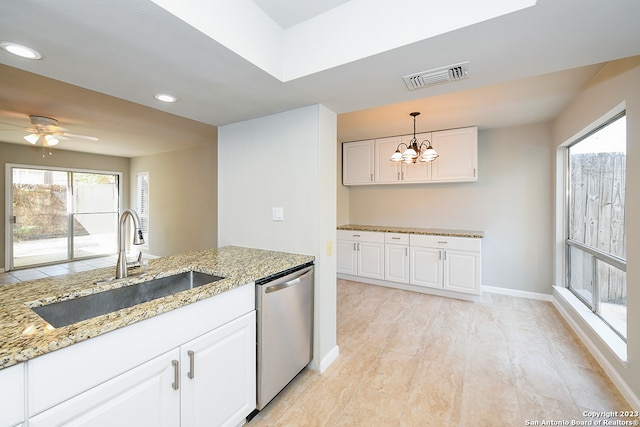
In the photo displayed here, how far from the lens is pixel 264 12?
5.39ft

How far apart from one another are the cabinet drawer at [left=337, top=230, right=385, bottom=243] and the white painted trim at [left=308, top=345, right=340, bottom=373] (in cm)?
223

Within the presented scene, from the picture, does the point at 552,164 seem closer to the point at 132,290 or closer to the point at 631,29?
the point at 631,29

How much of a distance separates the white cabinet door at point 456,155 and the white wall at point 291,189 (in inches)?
92.2

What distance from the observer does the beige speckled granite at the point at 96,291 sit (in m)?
0.88

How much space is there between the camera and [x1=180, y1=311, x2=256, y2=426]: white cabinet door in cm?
130

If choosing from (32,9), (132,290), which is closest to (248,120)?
(32,9)

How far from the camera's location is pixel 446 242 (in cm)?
381

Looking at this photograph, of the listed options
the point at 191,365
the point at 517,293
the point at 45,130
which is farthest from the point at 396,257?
the point at 45,130

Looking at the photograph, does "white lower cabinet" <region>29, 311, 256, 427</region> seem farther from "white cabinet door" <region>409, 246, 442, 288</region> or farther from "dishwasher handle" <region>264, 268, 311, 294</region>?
"white cabinet door" <region>409, 246, 442, 288</region>

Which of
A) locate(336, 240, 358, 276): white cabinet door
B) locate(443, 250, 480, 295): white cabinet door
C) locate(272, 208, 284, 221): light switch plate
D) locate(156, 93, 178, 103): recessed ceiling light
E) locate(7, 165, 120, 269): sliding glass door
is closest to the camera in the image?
locate(156, 93, 178, 103): recessed ceiling light

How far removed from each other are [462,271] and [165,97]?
3.88m

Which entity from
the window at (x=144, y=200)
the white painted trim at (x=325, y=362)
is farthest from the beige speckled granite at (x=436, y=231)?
the window at (x=144, y=200)

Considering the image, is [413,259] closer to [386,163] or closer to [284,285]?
[386,163]

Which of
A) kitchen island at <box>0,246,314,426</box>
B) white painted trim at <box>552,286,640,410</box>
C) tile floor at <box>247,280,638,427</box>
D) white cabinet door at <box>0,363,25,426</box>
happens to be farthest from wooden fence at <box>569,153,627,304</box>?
white cabinet door at <box>0,363,25,426</box>
